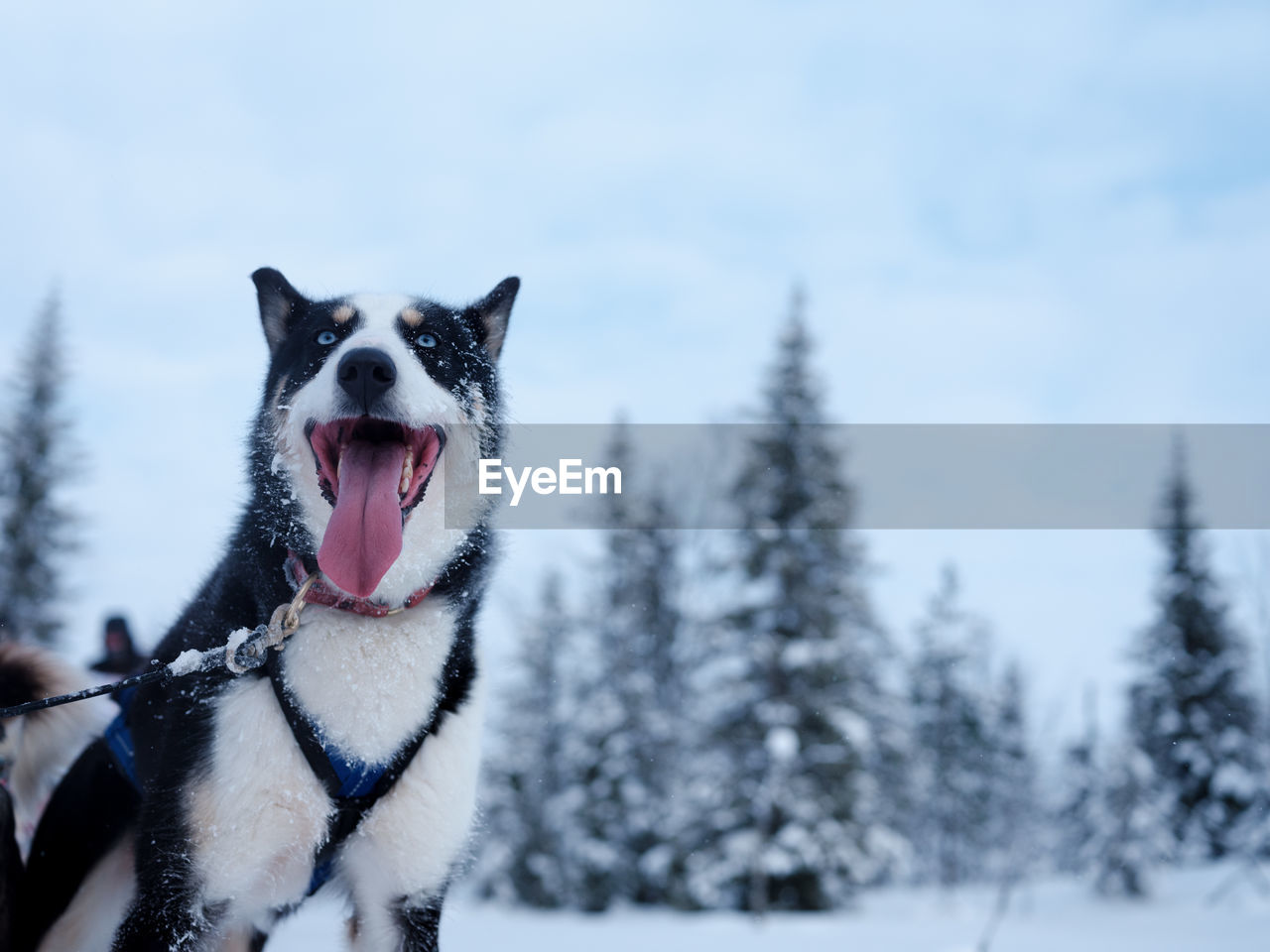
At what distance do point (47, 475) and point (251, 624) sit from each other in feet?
78.9

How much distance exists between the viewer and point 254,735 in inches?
92.6

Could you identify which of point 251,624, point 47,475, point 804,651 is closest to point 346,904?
point 251,624

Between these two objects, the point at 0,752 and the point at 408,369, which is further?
the point at 0,752

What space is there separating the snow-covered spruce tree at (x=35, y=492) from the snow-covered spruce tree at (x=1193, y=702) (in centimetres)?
2625

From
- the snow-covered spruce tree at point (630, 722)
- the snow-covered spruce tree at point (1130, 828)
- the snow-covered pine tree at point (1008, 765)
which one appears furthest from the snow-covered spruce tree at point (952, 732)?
the snow-covered spruce tree at point (630, 722)

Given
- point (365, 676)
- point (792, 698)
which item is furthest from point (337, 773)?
point (792, 698)

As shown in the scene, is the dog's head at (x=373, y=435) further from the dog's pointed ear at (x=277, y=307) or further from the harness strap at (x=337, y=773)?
the harness strap at (x=337, y=773)

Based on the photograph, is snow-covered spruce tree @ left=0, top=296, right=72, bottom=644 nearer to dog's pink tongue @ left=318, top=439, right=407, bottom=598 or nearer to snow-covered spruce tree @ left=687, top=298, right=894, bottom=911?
snow-covered spruce tree @ left=687, top=298, right=894, bottom=911

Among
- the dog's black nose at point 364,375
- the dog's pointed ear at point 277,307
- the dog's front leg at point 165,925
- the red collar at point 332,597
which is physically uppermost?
the dog's pointed ear at point 277,307

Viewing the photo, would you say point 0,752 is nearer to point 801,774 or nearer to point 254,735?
point 254,735

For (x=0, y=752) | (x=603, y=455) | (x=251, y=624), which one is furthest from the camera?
(x=603, y=455)

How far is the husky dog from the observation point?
234 centimetres

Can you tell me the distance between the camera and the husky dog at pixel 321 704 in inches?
92.3

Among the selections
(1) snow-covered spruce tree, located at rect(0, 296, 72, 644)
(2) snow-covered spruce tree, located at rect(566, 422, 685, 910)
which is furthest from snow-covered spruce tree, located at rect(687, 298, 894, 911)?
(1) snow-covered spruce tree, located at rect(0, 296, 72, 644)
